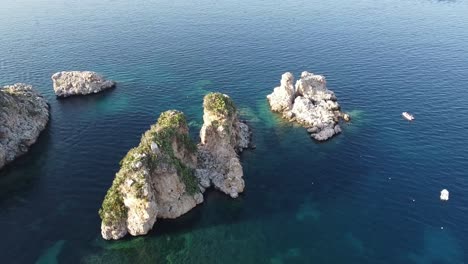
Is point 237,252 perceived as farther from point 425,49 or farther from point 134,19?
point 134,19

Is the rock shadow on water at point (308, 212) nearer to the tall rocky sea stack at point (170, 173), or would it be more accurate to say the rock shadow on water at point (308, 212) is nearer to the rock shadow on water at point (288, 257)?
the rock shadow on water at point (288, 257)

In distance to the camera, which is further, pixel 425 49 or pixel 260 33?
pixel 260 33

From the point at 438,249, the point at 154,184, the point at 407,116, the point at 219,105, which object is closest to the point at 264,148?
the point at 219,105

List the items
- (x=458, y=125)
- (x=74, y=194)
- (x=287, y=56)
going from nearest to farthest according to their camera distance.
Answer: (x=74, y=194) → (x=458, y=125) → (x=287, y=56)

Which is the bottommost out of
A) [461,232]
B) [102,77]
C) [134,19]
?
[461,232]

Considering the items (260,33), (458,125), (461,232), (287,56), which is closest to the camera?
(461,232)

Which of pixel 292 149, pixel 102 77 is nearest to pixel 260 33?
pixel 102 77
